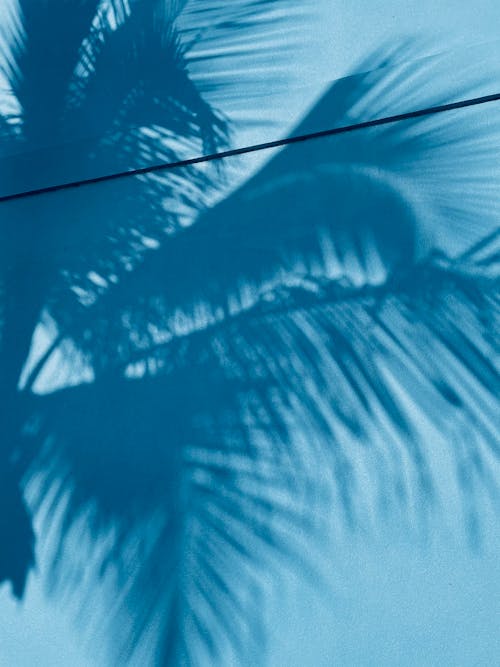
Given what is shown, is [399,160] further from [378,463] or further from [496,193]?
[378,463]

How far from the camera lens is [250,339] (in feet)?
9.10

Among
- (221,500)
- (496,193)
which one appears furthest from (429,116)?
(221,500)

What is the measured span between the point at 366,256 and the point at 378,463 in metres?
0.85

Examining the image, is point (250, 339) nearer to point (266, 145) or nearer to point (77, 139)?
point (266, 145)

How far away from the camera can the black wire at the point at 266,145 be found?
250 cm

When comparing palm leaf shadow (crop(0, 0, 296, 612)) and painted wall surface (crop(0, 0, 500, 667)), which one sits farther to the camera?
palm leaf shadow (crop(0, 0, 296, 612))

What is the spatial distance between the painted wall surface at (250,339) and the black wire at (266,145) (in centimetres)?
3

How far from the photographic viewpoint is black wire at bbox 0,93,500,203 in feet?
8.21

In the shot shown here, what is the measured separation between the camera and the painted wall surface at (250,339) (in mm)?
2439

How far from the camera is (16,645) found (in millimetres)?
2990

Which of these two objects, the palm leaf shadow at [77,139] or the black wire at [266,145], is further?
the palm leaf shadow at [77,139]

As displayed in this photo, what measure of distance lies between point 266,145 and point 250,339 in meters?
0.90

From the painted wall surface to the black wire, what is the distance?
0.08 feet

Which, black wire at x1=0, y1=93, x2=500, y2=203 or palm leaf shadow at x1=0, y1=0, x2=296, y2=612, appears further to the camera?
palm leaf shadow at x1=0, y1=0, x2=296, y2=612
